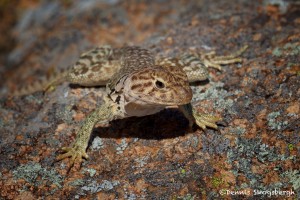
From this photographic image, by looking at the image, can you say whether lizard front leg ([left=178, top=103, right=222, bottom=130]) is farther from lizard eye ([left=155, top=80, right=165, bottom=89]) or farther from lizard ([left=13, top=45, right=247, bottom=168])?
lizard eye ([left=155, top=80, right=165, bottom=89])

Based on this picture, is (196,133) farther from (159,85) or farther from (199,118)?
(159,85)

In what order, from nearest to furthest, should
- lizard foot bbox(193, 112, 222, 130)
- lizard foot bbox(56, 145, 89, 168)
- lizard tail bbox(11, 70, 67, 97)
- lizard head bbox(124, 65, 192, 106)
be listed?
lizard head bbox(124, 65, 192, 106) < lizard foot bbox(56, 145, 89, 168) < lizard foot bbox(193, 112, 222, 130) < lizard tail bbox(11, 70, 67, 97)

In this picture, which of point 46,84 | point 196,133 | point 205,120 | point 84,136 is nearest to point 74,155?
point 84,136

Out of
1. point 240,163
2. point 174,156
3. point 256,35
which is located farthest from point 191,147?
point 256,35

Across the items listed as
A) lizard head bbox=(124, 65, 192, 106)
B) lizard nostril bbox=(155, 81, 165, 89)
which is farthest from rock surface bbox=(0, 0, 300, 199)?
lizard nostril bbox=(155, 81, 165, 89)

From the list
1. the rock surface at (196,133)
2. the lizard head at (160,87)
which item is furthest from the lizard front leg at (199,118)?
the lizard head at (160,87)

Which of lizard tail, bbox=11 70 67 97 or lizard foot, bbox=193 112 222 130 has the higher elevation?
lizard foot, bbox=193 112 222 130

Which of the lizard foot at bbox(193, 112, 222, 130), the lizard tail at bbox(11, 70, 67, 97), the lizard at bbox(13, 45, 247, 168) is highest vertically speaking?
the lizard at bbox(13, 45, 247, 168)
